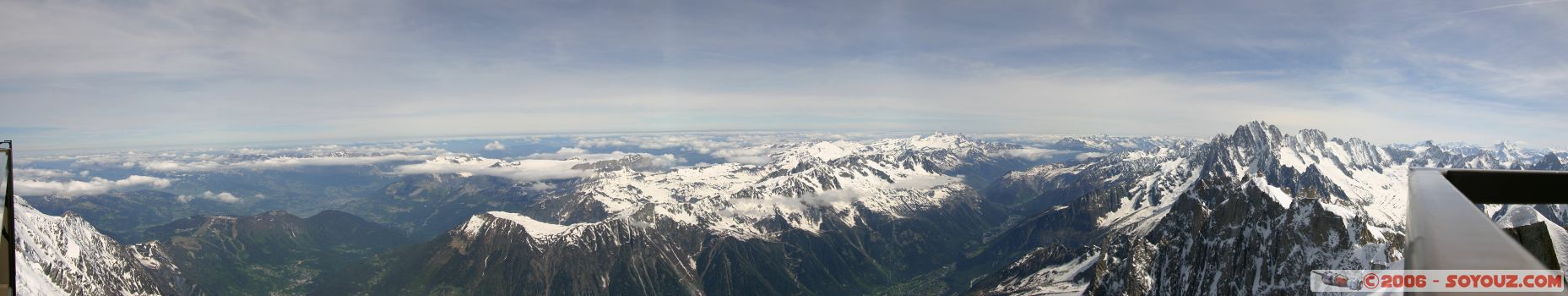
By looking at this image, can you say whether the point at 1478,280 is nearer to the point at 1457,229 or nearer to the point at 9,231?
the point at 1457,229

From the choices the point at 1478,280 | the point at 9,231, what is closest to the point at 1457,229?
the point at 1478,280

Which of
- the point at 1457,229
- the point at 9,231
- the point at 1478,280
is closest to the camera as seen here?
the point at 1478,280

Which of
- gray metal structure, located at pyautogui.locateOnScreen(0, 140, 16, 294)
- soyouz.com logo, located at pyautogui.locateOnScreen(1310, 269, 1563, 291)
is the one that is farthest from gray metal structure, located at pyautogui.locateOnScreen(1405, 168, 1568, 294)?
gray metal structure, located at pyautogui.locateOnScreen(0, 140, 16, 294)

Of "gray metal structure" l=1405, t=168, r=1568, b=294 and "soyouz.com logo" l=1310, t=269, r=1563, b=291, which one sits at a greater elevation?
"gray metal structure" l=1405, t=168, r=1568, b=294

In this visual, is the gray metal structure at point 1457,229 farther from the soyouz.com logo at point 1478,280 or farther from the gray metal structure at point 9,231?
the gray metal structure at point 9,231

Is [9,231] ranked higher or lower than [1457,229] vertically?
lower

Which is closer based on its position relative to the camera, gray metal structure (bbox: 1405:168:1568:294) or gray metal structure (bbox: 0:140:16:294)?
gray metal structure (bbox: 1405:168:1568:294)

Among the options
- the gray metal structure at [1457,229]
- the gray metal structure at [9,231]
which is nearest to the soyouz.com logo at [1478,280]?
the gray metal structure at [1457,229]

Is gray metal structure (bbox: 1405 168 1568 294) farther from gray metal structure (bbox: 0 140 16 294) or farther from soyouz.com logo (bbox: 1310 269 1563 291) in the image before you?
gray metal structure (bbox: 0 140 16 294)

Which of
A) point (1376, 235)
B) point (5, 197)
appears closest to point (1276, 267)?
point (1376, 235)

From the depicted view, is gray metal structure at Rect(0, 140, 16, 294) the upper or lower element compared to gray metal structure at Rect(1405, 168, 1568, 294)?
lower

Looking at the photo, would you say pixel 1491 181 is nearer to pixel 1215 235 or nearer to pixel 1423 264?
pixel 1423 264
